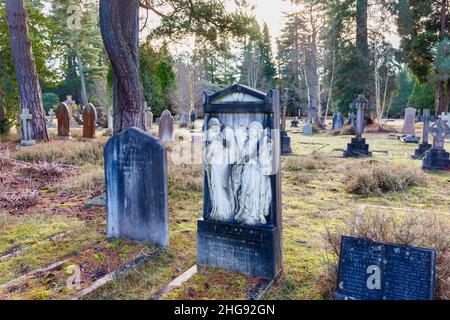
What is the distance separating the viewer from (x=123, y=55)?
7051mm

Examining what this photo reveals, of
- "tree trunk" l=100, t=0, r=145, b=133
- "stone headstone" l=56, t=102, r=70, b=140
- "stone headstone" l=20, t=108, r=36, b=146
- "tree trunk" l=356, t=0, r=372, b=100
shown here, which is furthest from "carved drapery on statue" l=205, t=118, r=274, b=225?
"tree trunk" l=356, t=0, r=372, b=100

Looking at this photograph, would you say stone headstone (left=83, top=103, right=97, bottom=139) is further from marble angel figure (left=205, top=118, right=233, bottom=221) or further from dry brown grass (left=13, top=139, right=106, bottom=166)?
marble angel figure (left=205, top=118, right=233, bottom=221)

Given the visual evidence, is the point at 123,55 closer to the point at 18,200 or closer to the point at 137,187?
the point at 18,200

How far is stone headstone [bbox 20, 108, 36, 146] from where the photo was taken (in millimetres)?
13211

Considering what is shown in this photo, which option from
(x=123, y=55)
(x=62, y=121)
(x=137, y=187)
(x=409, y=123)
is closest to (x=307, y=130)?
(x=409, y=123)

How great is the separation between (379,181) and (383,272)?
16.7ft

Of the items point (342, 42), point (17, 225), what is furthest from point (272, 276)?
point (342, 42)

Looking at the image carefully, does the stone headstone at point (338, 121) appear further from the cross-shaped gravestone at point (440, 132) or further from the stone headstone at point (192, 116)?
the cross-shaped gravestone at point (440, 132)

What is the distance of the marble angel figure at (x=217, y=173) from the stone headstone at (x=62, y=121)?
511 inches

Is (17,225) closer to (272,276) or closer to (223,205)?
(223,205)

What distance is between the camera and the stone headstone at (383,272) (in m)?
2.79

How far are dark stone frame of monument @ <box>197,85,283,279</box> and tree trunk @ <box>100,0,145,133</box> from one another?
3.87 metres

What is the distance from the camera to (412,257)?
2.82 metres
